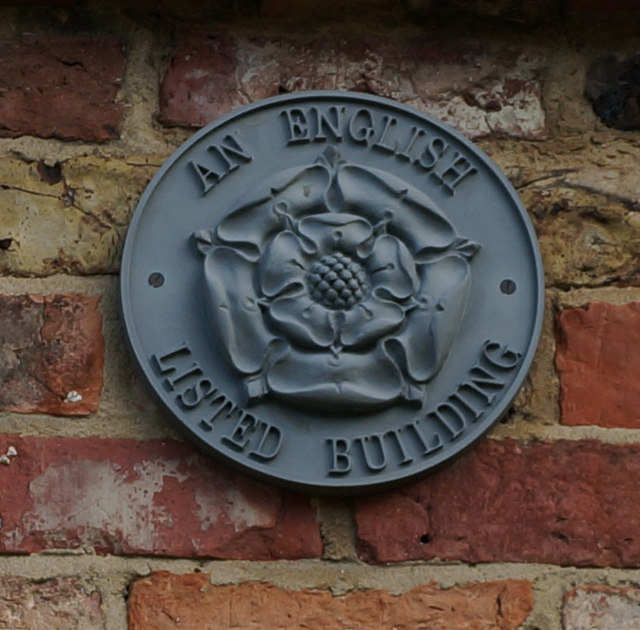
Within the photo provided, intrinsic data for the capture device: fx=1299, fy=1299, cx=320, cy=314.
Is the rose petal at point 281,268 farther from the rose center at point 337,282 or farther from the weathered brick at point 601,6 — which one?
the weathered brick at point 601,6

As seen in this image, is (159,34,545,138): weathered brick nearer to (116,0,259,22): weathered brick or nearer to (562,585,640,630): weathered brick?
(116,0,259,22): weathered brick

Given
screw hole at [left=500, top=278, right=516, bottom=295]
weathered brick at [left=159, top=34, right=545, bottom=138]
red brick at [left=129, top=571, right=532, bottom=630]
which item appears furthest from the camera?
weathered brick at [left=159, top=34, right=545, bottom=138]

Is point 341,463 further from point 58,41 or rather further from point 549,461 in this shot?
point 58,41

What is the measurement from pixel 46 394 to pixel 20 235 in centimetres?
23

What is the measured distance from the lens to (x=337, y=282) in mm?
1659

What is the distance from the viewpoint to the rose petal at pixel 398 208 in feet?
5.55

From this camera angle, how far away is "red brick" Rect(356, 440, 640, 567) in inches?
64.2

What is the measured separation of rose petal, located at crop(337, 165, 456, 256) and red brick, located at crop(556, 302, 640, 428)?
0.67 ft

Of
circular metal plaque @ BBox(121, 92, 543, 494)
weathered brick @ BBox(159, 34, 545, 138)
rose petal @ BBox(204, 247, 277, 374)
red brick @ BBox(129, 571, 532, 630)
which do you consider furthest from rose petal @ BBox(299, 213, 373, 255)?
red brick @ BBox(129, 571, 532, 630)

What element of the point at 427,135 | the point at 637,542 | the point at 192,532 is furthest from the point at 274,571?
the point at 427,135

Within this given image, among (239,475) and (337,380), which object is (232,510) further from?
(337,380)

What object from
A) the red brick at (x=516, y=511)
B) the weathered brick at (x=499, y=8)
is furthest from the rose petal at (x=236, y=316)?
the weathered brick at (x=499, y=8)

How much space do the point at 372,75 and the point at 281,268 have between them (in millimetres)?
343

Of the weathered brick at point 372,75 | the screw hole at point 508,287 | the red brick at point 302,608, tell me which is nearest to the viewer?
the red brick at point 302,608
